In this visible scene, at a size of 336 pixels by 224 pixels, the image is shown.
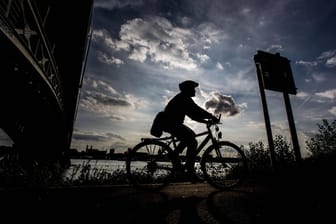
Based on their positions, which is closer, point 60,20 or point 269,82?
point 269,82

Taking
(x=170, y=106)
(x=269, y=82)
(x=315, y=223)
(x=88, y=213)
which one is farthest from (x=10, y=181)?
(x=269, y=82)

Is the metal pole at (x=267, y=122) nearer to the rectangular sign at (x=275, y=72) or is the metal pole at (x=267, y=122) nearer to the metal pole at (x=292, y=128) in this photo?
the rectangular sign at (x=275, y=72)

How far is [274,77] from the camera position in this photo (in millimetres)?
6480

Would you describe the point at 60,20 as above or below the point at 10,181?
above

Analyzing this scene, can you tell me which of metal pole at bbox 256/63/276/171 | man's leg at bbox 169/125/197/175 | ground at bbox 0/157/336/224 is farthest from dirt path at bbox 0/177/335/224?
metal pole at bbox 256/63/276/171

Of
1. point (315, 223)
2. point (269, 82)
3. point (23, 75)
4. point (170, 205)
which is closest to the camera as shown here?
point (315, 223)

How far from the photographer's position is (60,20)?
32.8ft

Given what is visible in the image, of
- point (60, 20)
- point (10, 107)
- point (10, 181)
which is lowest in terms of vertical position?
point (10, 181)

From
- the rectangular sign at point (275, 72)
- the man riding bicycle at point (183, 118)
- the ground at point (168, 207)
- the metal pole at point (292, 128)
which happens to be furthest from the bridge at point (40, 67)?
the metal pole at point (292, 128)

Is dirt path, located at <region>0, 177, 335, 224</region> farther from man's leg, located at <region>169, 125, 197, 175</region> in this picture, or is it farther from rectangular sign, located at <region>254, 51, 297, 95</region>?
rectangular sign, located at <region>254, 51, 297, 95</region>

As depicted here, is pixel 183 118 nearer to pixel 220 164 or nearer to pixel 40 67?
pixel 220 164

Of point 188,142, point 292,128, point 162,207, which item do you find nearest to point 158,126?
point 188,142

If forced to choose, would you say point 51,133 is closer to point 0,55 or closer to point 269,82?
point 0,55

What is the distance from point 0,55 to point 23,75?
261 centimetres
